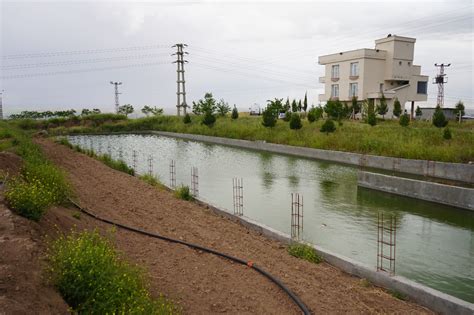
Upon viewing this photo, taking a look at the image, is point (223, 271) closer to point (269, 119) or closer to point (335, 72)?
point (269, 119)

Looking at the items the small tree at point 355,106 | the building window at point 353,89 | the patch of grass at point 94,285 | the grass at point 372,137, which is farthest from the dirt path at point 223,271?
the building window at point 353,89

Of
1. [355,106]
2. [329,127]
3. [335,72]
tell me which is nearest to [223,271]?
[329,127]

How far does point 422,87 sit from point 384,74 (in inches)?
176

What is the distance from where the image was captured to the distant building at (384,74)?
1371 inches

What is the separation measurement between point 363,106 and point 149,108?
28.4m

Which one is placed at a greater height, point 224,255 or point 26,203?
point 26,203

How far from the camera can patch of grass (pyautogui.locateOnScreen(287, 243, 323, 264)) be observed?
21.0ft

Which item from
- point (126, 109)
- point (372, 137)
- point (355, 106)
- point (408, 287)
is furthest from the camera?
point (126, 109)

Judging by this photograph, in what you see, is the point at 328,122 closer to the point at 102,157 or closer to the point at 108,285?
the point at 102,157

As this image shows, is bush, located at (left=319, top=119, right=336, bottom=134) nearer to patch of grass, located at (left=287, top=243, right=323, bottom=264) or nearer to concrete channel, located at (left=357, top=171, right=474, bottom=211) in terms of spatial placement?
concrete channel, located at (left=357, top=171, right=474, bottom=211)

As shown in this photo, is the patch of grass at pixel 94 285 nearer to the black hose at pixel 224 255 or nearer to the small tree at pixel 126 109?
the black hose at pixel 224 255

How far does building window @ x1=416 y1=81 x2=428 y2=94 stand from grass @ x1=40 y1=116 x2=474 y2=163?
42.3 ft

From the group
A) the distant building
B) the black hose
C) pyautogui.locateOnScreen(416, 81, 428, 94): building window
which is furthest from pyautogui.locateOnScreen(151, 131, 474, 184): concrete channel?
pyautogui.locateOnScreen(416, 81, 428, 94): building window

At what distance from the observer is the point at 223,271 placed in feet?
17.7
